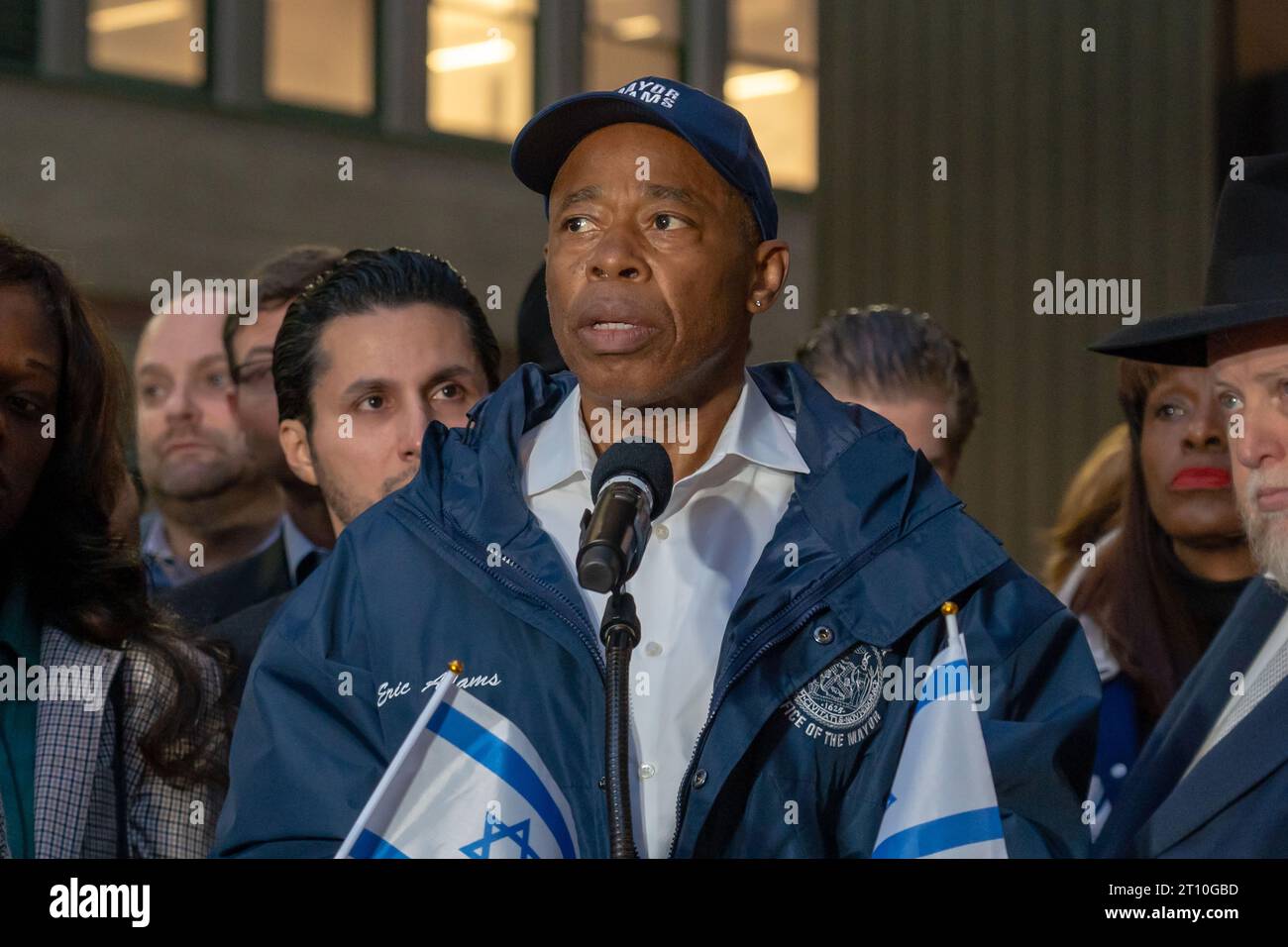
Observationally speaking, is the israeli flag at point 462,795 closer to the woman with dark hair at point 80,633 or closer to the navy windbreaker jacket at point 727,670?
the navy windbreaker jacket at point 727,670

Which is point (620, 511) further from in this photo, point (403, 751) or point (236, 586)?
point (236, 586)

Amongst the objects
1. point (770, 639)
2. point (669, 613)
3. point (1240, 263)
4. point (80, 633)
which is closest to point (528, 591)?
point (669, 613)

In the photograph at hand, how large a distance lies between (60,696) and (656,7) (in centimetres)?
265

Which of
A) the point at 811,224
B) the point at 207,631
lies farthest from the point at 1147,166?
the point at 207,631

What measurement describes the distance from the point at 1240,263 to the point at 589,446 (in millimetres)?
1153

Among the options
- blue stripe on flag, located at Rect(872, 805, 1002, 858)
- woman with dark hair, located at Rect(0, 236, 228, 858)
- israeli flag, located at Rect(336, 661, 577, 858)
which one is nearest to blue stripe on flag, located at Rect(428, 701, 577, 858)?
israeli flag, located at Rect(336, 661, 577, 858)

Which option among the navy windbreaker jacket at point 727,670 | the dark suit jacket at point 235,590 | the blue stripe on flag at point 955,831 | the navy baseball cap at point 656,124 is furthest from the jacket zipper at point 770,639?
the dark suit jacket at point 235,590

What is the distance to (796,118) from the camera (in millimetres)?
5035

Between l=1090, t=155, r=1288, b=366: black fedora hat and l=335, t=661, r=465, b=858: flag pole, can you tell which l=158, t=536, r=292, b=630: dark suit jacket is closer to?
l=335, t=661, r=465, b=858: flag pole

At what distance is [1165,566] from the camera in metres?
3.97

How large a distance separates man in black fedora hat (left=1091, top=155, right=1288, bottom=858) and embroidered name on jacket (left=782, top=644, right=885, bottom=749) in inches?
21.9

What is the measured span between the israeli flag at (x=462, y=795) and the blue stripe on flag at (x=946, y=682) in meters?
0.49

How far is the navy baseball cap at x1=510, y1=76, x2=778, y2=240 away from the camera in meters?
2.65
